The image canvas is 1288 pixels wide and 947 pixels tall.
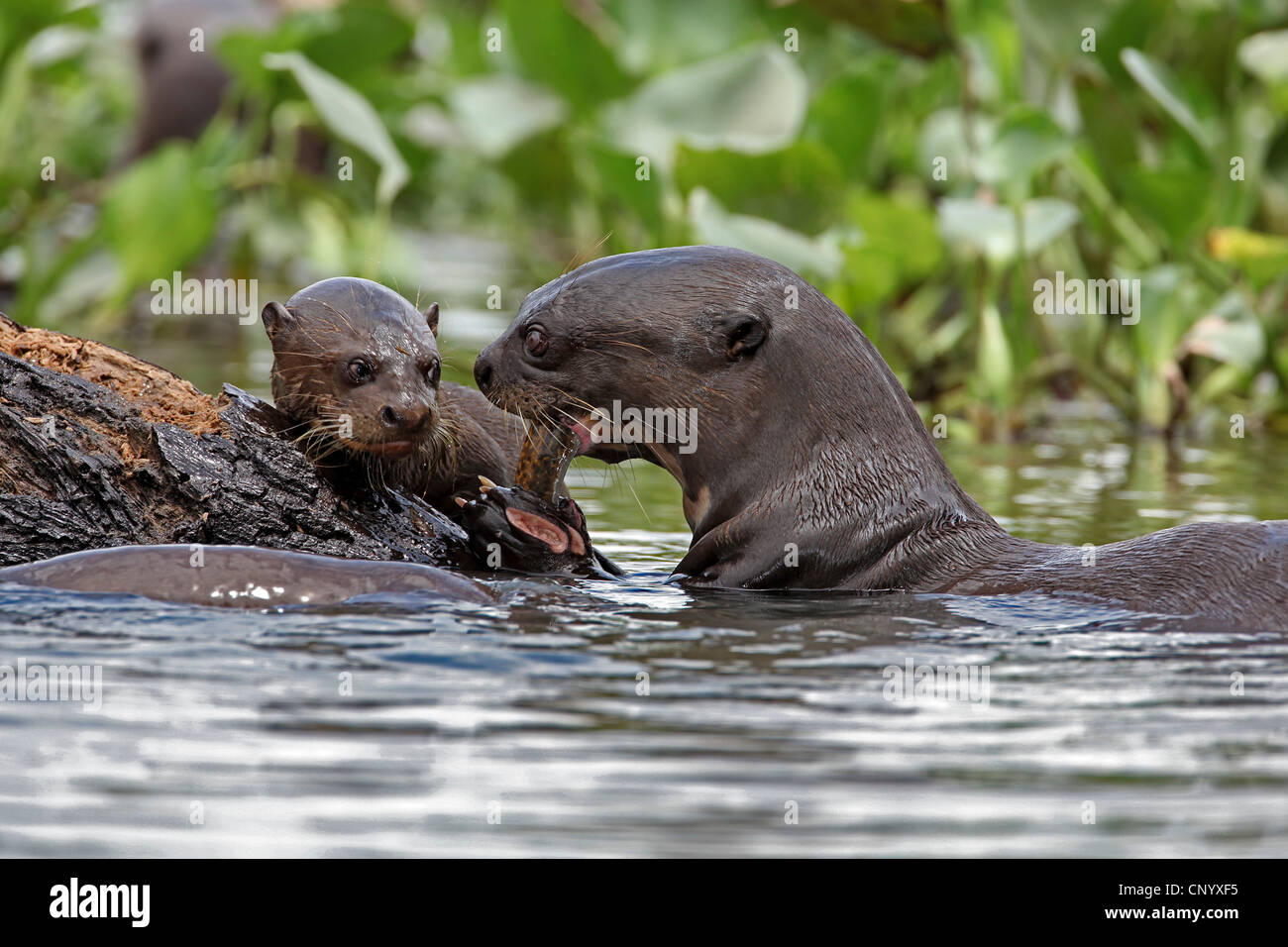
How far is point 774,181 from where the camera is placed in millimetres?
9562

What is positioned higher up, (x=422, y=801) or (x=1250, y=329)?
(x=1250, y=329)

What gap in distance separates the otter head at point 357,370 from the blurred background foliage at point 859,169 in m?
2.23

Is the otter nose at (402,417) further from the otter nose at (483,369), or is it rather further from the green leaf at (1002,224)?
the green leaf at (1002,224)

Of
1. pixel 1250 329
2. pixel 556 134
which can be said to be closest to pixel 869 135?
pixel 1250 329

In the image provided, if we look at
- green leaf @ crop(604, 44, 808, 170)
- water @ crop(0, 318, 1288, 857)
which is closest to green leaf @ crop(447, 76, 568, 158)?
green leaf @ crop(604, 44, 808, 170)

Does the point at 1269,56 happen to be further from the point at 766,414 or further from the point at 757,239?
the point at 766,414

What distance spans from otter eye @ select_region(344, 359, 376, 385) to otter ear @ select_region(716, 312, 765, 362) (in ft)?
3.07

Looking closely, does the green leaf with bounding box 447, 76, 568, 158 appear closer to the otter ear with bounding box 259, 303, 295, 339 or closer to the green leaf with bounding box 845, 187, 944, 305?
the green leaf with bounding box 845, 187, 944, 305

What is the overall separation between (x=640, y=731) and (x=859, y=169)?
6972 mm

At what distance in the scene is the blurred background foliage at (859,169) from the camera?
8.70m

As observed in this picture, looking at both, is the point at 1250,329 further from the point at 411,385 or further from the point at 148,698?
the point at 148,698

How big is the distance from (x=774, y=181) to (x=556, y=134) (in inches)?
113

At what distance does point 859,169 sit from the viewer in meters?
10.1

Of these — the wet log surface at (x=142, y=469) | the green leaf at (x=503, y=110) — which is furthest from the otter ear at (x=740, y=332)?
the green leaf at (x=503, y=110)
